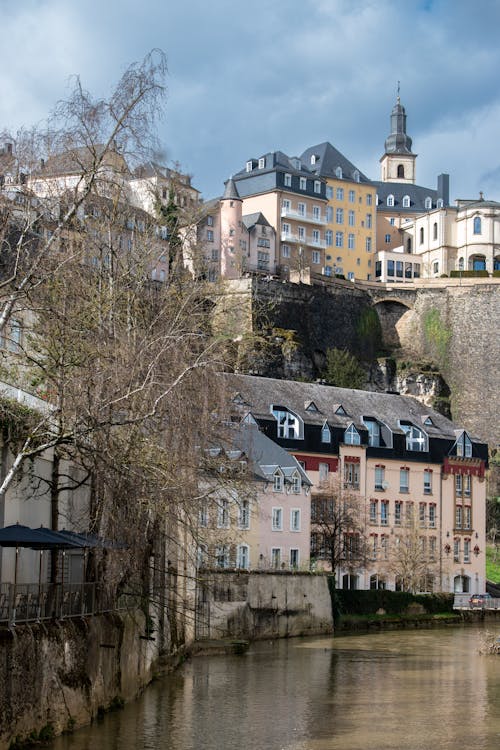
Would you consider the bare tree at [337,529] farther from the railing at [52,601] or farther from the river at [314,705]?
the railing at [52,601]

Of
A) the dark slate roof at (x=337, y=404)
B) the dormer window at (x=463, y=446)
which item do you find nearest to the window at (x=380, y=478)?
the dark slate roof at (x=337, y=404)

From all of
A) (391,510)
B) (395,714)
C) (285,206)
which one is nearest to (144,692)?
(395,714)

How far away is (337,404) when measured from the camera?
74250 millimetres

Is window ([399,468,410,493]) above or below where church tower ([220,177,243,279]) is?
below

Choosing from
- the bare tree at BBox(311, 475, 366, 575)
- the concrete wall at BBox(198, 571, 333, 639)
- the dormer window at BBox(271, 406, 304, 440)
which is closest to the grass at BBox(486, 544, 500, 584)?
the bare tree at BBox(311, 475, 366, 575)

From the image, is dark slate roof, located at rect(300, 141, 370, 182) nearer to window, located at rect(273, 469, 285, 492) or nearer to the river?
window, located at rect(273, 469, 285, 492)

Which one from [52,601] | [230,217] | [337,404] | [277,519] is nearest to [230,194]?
[230,217]

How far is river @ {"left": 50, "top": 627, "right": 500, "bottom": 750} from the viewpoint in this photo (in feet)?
89.1

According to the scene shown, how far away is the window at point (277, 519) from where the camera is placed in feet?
197

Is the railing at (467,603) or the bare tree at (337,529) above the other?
the bare tree at (337,529)

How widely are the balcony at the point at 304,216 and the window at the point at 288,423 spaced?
50.8m

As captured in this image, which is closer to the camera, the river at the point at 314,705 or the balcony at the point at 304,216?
the river at the point at 314,705

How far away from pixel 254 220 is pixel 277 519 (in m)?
57.0

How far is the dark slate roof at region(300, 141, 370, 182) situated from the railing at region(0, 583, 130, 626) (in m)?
102
